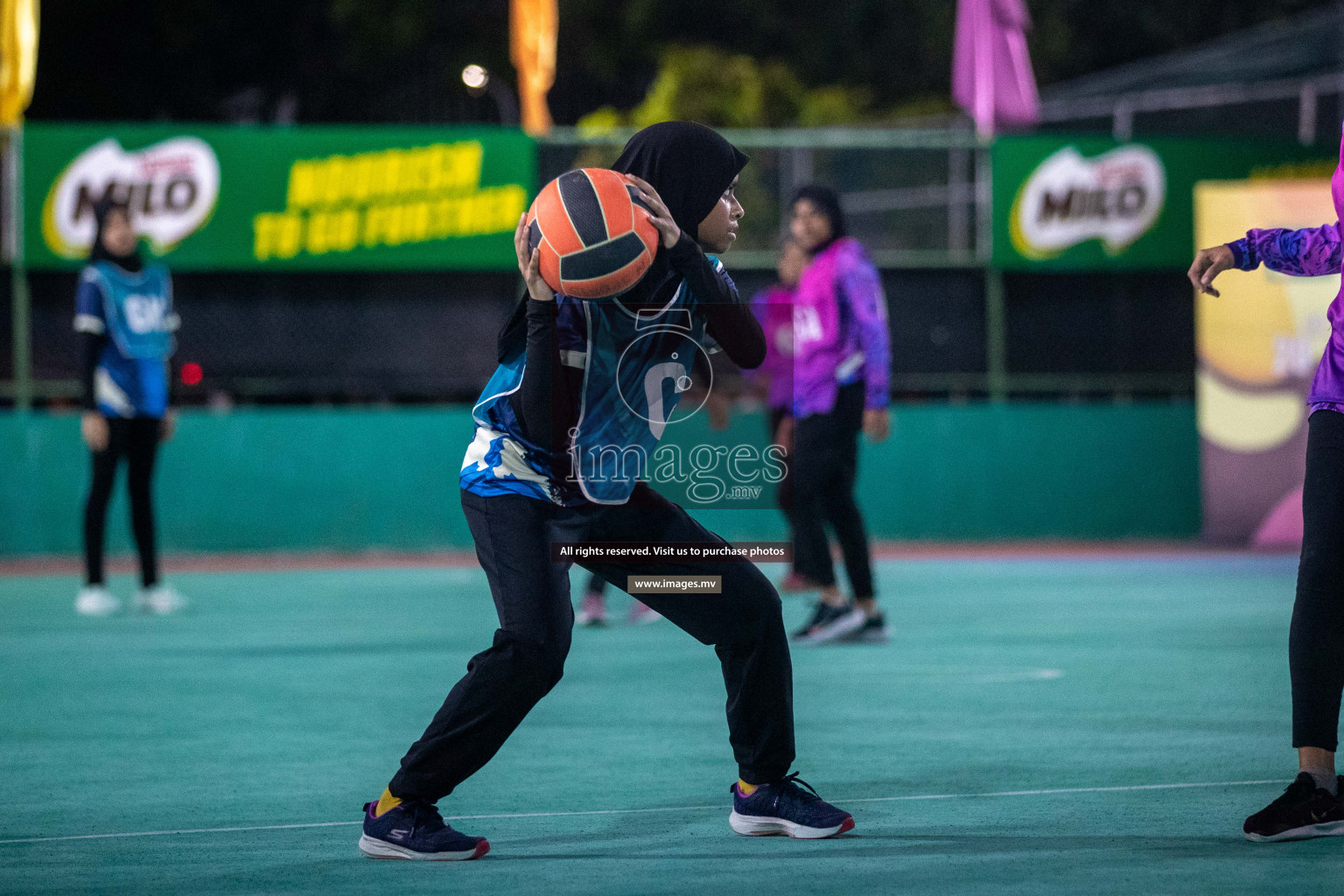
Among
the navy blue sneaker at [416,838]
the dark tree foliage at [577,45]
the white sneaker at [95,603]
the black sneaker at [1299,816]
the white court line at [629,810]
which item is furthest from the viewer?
the dark tree foliage at [577,45]

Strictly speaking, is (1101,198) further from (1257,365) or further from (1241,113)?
(1241,113)

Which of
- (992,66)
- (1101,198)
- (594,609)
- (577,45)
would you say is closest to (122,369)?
(594,609)

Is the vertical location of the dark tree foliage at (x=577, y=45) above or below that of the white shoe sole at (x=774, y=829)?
above

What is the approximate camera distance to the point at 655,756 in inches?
237

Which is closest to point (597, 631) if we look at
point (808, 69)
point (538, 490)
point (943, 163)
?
point (538, 490)

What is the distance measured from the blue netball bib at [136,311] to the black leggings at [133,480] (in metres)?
0.42

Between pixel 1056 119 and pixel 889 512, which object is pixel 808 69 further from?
pixel 889 512

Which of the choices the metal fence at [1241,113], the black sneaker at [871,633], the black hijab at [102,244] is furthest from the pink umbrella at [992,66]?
the black sneaker at [871,633]

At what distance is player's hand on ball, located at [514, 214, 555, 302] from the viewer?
13.7 ft

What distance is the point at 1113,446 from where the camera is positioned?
16.0 m

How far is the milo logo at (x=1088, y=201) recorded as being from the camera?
15898 millimetres

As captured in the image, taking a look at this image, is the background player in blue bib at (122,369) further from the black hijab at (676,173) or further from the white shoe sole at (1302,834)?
the white shoe sole at (1302,834)

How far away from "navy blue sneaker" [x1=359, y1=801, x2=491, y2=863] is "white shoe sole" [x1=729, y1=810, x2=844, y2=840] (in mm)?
692

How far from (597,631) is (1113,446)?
7640 mm
